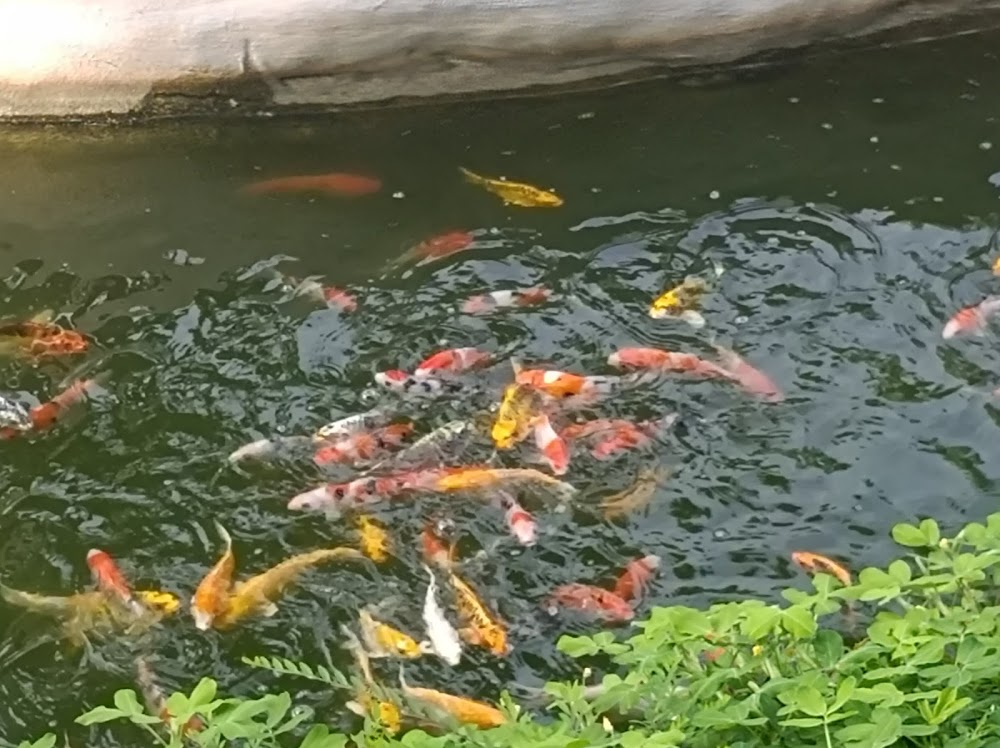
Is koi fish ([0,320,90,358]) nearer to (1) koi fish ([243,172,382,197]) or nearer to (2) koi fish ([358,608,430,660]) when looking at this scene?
(1) koi fish ([243,172,382,197])

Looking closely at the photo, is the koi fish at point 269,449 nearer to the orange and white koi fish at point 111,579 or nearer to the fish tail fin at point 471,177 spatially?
the orange and white koi fish at point 111,579

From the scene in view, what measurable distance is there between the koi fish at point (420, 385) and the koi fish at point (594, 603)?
1127mm

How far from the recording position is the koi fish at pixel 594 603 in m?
3.94

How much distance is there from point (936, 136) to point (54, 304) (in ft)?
15.6

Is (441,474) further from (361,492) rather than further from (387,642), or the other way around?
(387,642)

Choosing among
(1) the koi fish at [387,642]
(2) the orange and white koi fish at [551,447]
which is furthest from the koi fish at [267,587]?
(2) the orange and white koi fish at [551,447]

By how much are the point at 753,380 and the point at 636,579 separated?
1.15m

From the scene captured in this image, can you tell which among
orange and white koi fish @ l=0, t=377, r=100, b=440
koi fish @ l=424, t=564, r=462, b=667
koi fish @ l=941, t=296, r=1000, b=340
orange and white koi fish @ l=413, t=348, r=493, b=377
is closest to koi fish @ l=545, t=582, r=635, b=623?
koi fish @ l=424, t=564, r=462, b=667

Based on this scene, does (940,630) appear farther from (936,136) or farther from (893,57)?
(893,57)

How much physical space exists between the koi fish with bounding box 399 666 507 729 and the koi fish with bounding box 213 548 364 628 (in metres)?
0.70

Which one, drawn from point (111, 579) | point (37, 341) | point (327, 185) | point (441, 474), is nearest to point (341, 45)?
point (327, 185)

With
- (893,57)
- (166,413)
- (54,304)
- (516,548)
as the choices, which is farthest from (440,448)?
(893,57)

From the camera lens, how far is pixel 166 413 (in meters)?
4.94

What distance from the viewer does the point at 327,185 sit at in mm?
6320
